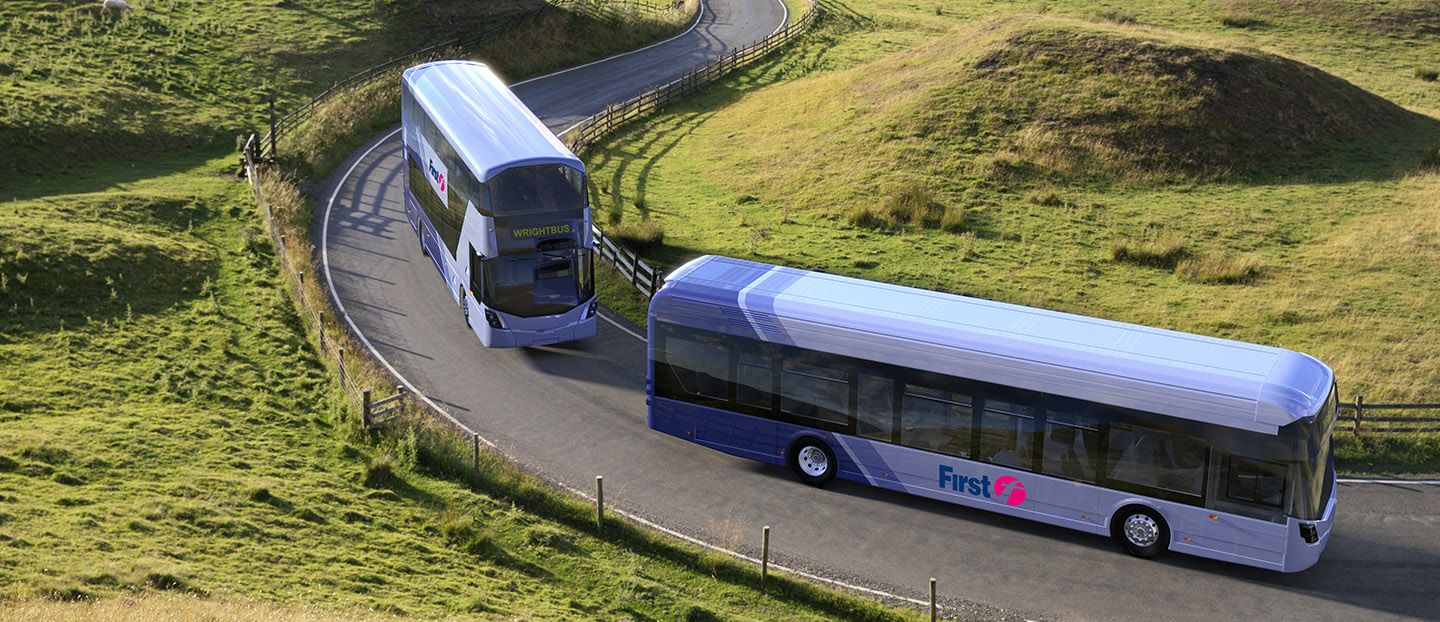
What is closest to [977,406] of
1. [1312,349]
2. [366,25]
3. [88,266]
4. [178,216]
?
[1312,349]

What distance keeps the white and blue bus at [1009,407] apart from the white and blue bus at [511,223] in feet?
14.2

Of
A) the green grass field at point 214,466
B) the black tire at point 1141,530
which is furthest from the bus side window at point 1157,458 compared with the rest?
the green grass field at point 214,466

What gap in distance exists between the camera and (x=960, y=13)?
74625 millimetres

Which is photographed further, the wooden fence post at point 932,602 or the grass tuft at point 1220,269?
the grass tuft at point 1220,269

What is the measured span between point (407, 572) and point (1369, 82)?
5360 centimetres

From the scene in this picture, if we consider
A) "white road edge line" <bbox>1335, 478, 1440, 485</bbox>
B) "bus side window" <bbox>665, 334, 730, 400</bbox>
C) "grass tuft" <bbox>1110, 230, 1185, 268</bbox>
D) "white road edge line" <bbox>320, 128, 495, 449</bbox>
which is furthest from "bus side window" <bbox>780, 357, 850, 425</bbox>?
"grass tuft" <bbox>1110, 230, 1185, 268</bbox>

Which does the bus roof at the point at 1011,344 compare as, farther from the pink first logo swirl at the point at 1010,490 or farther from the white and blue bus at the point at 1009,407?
the pink first logo swirl at the point at 1010,490

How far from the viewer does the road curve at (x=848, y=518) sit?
17.5 meters

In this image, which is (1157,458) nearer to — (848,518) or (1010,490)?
(1010,490)

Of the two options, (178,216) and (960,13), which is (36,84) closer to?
(178,216)

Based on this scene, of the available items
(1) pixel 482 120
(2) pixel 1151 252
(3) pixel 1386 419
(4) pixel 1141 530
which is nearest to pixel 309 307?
(1) pixel 482 120

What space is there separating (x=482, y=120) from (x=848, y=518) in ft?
47.5

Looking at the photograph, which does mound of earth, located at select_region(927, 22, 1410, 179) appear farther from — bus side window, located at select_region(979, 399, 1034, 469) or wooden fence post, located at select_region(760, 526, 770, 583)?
wooden fence post, located at select_region(760, 526, 770, 583)

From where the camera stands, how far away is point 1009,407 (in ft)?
61.3
